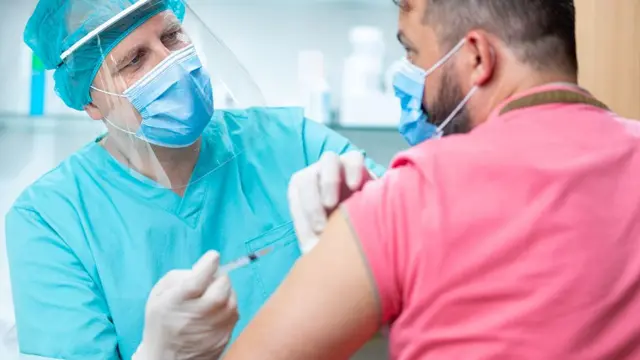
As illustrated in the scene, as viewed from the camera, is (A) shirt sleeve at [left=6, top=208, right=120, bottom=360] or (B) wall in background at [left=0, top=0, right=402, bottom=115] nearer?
(A) shirt sleeve at [left=6, top=208, right=120, bottom=360]

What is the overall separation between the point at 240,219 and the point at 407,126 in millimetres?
372

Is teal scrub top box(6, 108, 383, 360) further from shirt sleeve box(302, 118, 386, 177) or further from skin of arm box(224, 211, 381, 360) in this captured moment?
skin of arm box(224, 211, 381, 360)

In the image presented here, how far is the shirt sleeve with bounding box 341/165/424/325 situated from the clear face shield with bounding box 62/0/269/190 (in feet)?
1.85

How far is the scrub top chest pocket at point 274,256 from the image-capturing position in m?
1.16

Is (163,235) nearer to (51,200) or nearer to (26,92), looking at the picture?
(51,200)

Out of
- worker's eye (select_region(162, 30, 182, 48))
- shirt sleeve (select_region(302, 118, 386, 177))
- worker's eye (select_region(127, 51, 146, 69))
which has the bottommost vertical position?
shirt sleeve (select_region(302, 118, 386, 177))

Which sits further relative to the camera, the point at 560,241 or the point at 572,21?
the point at 572,21

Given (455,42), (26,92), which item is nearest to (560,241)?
(455,42)

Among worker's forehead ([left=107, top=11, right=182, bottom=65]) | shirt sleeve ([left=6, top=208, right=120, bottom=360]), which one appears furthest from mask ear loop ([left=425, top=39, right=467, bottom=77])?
shirt sleeve ([left=6, top=208, right=120, bottom=360])

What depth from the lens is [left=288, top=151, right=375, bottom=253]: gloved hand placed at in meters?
0.92

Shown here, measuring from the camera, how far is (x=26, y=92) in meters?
1.28

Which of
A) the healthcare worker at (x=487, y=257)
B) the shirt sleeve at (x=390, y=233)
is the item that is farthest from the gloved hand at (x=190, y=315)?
the shirt sleeve at (x=390, y=233)

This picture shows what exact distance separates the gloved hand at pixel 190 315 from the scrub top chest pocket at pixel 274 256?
0.47ft

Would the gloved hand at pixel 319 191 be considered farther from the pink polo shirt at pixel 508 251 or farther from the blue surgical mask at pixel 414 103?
the pink polo shirt at pixel 508 251
